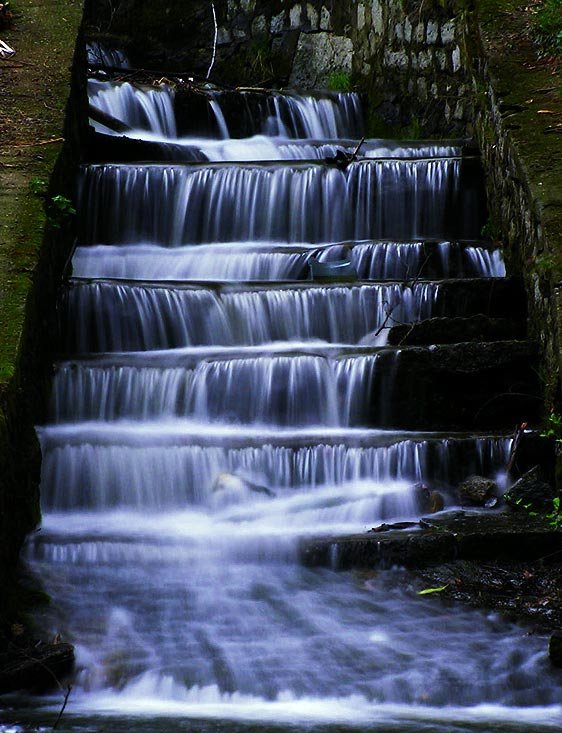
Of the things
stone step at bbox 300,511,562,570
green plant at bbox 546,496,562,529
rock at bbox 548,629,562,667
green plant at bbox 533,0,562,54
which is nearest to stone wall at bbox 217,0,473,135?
green plant at bbox 533,0,562,54

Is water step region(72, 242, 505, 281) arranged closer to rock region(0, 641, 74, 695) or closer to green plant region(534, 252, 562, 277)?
green plant region(534, 252, 562, 277)

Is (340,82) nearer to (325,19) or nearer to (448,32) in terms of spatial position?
(325,19)

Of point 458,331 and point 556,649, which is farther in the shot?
point 458,331

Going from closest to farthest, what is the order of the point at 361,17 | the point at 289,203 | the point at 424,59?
the point at 289,203
the point at 424,59
the point at 361,17

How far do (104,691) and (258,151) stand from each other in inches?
287

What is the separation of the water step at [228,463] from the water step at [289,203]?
125 inches

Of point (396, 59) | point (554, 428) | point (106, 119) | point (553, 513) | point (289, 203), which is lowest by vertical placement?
point (553, 513)

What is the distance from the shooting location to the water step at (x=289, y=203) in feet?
29.7

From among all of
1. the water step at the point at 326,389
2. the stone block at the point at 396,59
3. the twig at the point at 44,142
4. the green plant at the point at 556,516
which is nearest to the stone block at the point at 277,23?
the stone block at the point at 396,59

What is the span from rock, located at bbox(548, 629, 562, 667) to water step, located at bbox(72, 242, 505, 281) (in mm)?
Result: 3819

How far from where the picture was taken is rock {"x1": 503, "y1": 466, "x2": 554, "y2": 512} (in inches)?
232

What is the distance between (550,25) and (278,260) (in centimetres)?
306

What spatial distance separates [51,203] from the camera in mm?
7316

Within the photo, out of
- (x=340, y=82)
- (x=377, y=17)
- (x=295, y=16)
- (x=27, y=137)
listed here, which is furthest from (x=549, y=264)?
(x=295, y=16)
